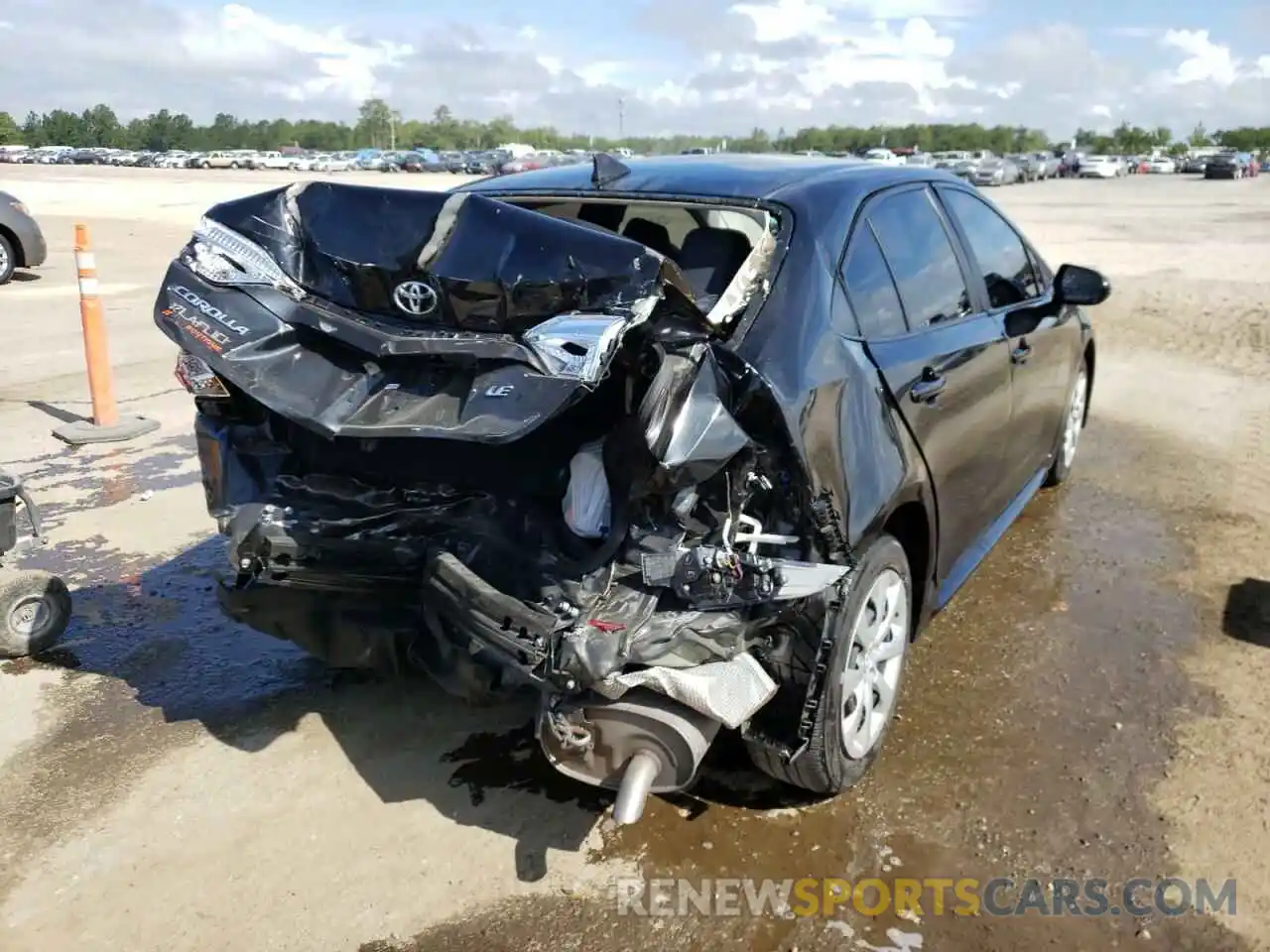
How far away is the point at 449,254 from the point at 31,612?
2.55 metres

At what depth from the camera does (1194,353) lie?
32.3 feet

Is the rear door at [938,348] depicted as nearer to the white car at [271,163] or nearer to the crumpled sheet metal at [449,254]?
the crumpled sheet metal at [449,254]

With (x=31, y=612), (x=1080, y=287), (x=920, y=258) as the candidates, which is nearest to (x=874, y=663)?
(x=920, y=258)

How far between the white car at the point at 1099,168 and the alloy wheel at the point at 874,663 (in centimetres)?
6466

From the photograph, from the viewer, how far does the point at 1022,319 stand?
441cm

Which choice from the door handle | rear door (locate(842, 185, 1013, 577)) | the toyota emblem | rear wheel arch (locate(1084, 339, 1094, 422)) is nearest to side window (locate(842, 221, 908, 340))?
rear door (locate(842, 185, 1013, 577))

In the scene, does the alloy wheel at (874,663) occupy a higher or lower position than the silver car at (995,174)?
lower

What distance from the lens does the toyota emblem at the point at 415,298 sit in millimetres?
2785

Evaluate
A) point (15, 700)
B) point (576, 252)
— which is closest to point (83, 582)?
point (15, 700)

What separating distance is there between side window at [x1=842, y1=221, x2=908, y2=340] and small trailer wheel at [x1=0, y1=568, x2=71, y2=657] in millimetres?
3278

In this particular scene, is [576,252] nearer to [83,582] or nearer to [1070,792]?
[1070,792]

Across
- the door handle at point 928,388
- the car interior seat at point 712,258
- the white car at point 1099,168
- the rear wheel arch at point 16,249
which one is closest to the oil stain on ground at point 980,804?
the door handle at point 928,388

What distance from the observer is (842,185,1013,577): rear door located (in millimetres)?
3283

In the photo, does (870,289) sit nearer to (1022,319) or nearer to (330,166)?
(1022,319)
